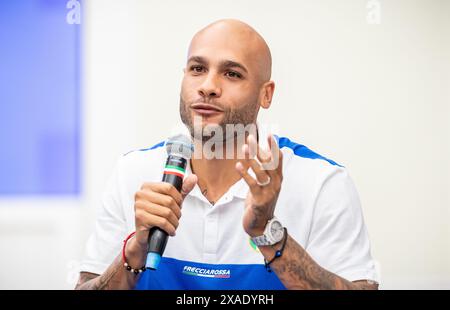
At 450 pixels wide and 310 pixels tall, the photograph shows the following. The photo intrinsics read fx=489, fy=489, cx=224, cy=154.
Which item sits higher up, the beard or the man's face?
the man's face

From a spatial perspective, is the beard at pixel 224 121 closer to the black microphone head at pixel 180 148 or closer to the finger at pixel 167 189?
the black microphone head at pixel 180 148

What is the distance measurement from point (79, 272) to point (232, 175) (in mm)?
578

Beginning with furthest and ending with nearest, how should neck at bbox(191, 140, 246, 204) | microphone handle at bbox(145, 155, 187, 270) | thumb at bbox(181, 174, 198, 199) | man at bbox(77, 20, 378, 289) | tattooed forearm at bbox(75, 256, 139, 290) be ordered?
1. neck at bbox(191, 140, 246, 204)
2. man at bbox(77, 20, 378, 289)
3. tattooed forearm at bbox(75, 256, 139, 290)
4. thumb at bbox(181, 174, 198, 199)
5. microphone handle at bbox(145, 155, 187, 270)

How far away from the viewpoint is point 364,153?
1.62 metres

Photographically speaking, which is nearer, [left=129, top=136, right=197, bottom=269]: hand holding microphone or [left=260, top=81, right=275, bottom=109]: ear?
[left=129, top=136, right=197, bottom=269]: hand holding microphone

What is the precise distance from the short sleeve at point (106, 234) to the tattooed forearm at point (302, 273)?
1.79ft

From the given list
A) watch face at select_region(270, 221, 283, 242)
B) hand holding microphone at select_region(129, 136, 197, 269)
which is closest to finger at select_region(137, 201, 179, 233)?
hand holding microphone at select_region(129, 136, 197, 269)

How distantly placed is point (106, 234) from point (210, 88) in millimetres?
570

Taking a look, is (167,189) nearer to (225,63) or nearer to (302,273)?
(302,273)

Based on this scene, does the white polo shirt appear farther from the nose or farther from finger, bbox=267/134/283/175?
finger, bbox=267/134/283/175

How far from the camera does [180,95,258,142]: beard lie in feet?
4.86

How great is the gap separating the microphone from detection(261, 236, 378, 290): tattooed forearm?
28cm
